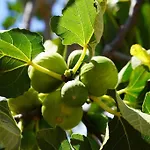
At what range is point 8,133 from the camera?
1320mm

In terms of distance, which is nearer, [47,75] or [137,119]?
[137,119]

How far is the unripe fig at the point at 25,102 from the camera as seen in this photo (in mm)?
1586

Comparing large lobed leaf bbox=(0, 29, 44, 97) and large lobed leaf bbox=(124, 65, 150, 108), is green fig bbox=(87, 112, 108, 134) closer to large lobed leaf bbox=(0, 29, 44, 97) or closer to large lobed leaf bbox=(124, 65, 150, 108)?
large lobed leaf bbox=(124, 65, 150, 108)

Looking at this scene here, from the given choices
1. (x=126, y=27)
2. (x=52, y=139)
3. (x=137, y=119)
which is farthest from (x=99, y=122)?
(x=126, y=27)

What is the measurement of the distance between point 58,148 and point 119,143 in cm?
18

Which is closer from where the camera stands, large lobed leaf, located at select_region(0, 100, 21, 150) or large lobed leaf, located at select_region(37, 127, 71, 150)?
large lobed leaf, located at select_region(0, 100, 21, 150)

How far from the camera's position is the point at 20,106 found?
160 centimetres

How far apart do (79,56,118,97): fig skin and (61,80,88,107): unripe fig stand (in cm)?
3

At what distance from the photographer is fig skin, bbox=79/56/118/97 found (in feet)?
4.58

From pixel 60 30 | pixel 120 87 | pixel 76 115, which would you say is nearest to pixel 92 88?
pixel 76 115

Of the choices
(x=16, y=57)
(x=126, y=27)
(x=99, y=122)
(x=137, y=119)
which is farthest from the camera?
(x=126, y=27)

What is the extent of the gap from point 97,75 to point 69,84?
86mm

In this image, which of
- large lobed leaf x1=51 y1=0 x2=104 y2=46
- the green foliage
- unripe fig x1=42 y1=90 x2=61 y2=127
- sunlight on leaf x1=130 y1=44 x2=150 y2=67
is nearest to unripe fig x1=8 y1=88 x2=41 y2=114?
the green foliage

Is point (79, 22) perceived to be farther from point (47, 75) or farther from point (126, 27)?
point (126, 27)
